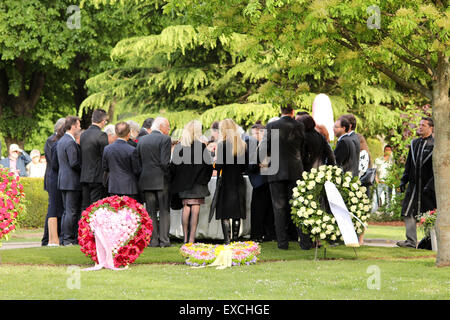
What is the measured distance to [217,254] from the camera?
406 inches

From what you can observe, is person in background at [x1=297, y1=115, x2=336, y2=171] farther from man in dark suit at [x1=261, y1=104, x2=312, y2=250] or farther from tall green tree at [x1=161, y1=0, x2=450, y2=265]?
tall green tree at [x1=161, y1=0, x2=450, y2=265]

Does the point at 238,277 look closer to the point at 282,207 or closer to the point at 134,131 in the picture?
the point at 282,207

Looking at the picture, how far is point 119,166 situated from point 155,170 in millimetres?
626

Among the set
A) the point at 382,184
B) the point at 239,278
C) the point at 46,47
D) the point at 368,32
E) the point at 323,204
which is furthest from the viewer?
the point at 46,47

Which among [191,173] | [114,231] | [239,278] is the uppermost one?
[191,173]

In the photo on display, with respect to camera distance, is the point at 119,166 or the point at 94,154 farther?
the point at 94,154

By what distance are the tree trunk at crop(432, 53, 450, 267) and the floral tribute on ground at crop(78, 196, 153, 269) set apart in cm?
408

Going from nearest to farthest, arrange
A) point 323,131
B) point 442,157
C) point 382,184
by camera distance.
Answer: point 442,157 < point 323,131 < point 382,184

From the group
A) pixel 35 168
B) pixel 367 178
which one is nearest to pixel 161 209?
pixel 367 178

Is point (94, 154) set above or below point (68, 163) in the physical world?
above

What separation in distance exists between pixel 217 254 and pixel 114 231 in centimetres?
155

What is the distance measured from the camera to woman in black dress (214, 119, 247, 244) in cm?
1230

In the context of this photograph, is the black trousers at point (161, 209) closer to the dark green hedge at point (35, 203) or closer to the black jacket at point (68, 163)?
the black jacket at point (68, 163)
